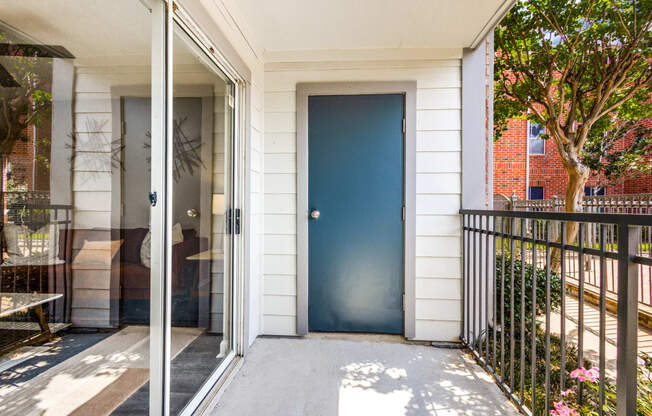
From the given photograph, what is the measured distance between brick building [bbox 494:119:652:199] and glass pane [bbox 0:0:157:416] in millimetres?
9556

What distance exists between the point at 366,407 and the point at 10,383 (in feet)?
5.17

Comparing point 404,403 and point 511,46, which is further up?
point 511,46

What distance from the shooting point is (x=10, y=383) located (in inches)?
35.1

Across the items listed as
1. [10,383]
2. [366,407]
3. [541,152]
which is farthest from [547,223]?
[541,152]

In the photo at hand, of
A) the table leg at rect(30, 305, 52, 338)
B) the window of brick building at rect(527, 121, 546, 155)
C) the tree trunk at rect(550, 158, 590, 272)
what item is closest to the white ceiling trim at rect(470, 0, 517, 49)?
the table leg at rect(30, 305, 52, 338)

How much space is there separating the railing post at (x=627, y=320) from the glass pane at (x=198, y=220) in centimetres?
178

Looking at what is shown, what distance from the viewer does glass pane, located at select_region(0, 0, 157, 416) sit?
0.90 meters

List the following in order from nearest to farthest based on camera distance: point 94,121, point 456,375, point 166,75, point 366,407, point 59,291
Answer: point 59,291, point 94,121, point 166,75, point 366,407, point 456,375

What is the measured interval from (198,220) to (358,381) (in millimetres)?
1424

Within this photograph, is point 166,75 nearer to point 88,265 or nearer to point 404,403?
point 88,265

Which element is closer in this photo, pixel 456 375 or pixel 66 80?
pixel 66 80

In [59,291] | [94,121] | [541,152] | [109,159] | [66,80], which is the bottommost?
[59,291]

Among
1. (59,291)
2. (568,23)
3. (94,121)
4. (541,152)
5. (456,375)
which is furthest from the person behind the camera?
(541,152)

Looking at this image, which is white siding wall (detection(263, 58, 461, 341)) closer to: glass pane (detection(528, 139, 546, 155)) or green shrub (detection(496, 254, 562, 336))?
green shrub (detection(496, 254, 562, 336))
